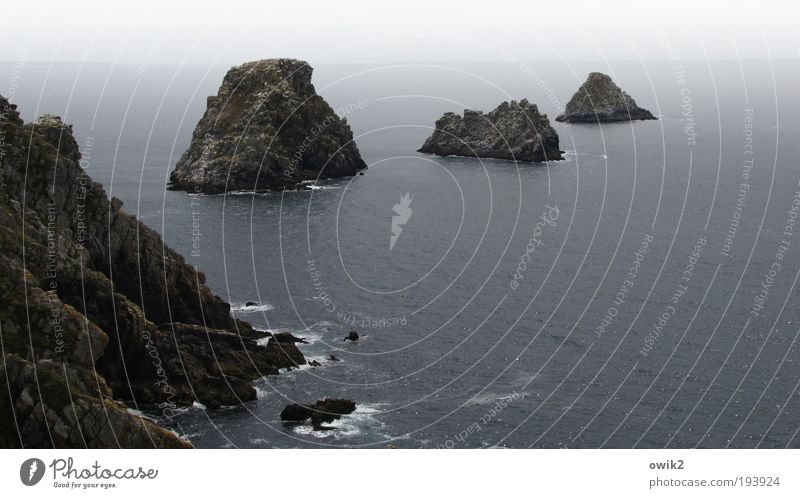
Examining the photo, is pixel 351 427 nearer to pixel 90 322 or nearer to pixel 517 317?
pixel 90 322

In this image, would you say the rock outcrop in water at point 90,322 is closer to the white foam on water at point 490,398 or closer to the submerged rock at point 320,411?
the submerged rock at point 320,411

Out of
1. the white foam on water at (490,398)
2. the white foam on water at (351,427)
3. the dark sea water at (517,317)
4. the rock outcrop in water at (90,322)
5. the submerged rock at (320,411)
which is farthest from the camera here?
the white foam on water at (490,398)

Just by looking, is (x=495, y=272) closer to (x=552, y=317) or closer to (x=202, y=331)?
(x=552, y=317)

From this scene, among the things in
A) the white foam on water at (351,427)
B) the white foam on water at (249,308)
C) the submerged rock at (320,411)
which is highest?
the white foam on water at (249,308)

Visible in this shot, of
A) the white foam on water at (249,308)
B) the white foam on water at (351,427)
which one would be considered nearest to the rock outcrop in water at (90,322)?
the white foam on water at (351,427)

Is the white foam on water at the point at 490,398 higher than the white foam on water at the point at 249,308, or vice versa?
the white foam on water at the point at 249,308

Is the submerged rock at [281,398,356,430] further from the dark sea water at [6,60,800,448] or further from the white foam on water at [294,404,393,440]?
the dark sea water at [6,60,800,448]

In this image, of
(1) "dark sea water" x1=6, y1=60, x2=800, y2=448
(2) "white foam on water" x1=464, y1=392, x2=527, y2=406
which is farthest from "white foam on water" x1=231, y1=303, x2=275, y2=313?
(2) "white foam on water" x1=464, y1=392, x2=527, y2=406
